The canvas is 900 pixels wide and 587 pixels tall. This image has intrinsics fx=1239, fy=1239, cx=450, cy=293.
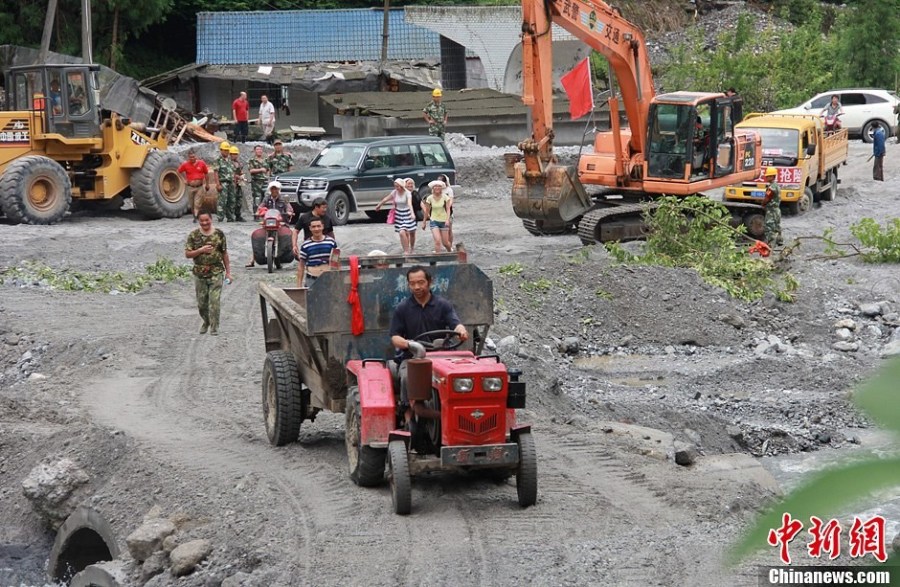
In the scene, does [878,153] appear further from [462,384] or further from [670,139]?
[462,384]

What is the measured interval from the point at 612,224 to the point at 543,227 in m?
1.37

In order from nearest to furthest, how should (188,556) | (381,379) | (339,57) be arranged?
(188,556), (381,379), (339,57)

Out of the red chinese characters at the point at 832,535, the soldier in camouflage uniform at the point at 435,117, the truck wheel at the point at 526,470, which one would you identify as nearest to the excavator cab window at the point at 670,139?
the soldier in camouflage uniform at the point at 435,117

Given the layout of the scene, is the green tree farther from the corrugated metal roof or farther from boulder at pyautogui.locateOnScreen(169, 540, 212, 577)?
boulder at pyautogui.locateOnScreen(169, 540, 212, 577)

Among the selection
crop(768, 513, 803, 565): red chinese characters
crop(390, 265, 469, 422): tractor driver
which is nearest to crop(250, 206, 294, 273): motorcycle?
crop(390, 265, 469, 422): tractor driver

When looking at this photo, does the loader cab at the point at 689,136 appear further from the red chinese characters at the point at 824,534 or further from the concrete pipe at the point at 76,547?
the red chinese characters at the point at 824,534

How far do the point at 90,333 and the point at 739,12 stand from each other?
38079 millimetres

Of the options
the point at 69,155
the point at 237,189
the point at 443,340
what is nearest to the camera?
the point at 443,340

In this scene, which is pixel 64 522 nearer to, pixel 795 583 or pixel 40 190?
pixel 795 583

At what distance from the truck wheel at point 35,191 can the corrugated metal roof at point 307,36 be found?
16800mm

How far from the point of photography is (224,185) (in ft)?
86.3

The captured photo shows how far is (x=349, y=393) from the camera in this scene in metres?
8.95

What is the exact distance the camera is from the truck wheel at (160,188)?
26797mm

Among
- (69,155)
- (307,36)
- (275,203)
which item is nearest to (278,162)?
(69,155)
